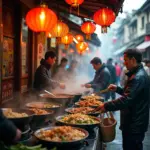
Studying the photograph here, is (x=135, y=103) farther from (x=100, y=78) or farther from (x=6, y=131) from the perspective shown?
(x=100, y=78)

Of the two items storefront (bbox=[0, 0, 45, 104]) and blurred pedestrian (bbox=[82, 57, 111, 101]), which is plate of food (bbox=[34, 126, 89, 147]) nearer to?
storefront (bbox=[0, 0, 45, 104])

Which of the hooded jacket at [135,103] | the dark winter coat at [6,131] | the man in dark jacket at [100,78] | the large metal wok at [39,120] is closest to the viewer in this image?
the dark winter coat at [6,131]

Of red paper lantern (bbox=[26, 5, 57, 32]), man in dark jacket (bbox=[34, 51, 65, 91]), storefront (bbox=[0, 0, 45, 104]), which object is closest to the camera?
red paper lantern (bbox=[26, 5, 57, 32])

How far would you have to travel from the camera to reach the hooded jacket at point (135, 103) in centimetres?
494

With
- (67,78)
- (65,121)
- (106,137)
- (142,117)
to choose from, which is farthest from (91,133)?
(67,78)

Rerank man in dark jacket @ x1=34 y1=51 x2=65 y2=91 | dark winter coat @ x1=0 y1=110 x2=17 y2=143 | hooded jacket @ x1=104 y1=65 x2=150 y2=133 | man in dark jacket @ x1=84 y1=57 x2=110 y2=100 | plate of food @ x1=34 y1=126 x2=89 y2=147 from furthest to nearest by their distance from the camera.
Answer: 1. man in dark jacket @ x1=84 y1=57 x2=110 y2=100
2. man in dark jacket @ x1=34 y1=51 x2=65 y2=91
3. hooded jacket @ x1=104 y1=65 x2=150 y2=133
4. plate of food @ x1=34 y1=126 x2=89 y2=147
5. dark winter coat @ x1=0 y1=110 x2=17 y2=143

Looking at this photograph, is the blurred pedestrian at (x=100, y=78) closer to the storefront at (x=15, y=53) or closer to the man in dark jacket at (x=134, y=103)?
the storefront at (x=15, y=53)

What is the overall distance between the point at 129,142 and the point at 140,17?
35644mm

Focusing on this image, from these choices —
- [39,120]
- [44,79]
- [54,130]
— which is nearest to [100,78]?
[44,79]

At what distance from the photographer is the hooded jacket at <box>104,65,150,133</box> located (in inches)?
195

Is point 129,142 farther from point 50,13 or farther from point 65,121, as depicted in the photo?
point 50,13

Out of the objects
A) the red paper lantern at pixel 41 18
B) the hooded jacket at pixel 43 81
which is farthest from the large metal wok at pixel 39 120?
the hooded jacket at pixel 43 81

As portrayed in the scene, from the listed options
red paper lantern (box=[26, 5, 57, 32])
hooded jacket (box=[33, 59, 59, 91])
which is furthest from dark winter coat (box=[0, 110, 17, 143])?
hooded jacket (box=[33, 59, 59, 91])

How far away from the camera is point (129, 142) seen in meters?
5.34
